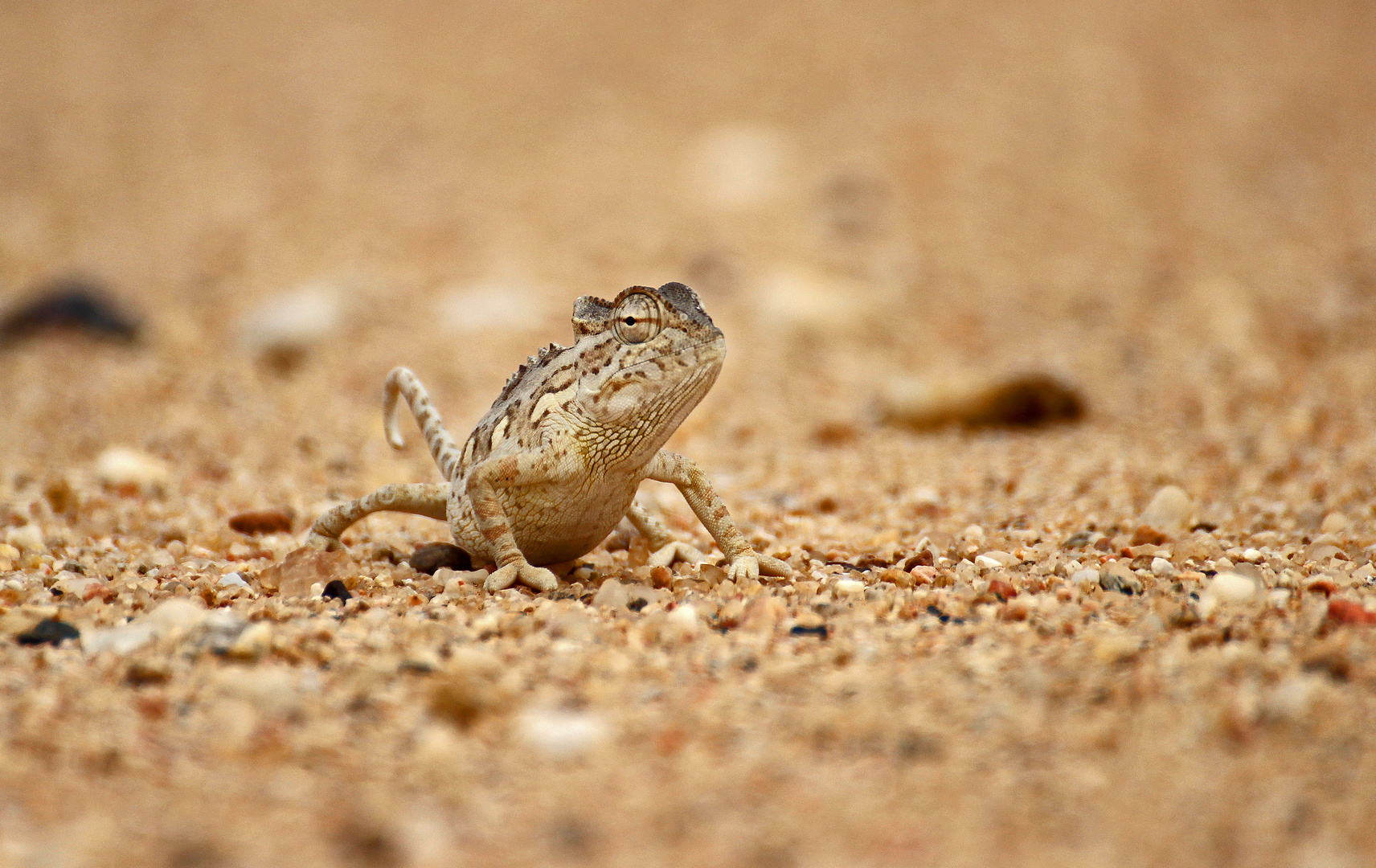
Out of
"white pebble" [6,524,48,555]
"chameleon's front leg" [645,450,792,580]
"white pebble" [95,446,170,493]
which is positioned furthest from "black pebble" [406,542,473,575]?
"white pebble" [95,446,170,493]

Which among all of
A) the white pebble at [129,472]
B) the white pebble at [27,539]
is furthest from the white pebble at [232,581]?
the white pebble at [129,472]

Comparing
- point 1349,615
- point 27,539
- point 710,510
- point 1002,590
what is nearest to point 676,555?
point 710,510

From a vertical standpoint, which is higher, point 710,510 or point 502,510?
point 502,510

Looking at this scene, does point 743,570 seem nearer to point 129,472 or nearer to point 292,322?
point 129,472

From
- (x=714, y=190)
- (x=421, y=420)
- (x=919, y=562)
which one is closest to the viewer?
(x=919, y=562)

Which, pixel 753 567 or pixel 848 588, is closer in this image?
pixel 848 588

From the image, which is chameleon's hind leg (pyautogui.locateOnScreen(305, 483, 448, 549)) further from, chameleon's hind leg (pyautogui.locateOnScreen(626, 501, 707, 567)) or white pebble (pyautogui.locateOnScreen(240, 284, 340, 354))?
white pebble (pyautogui.locateOnScreen(240, 284, 340, 354))

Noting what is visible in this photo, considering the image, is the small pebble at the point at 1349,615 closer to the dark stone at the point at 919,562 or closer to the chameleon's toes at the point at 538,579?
the dark stone at the point at 919,562
